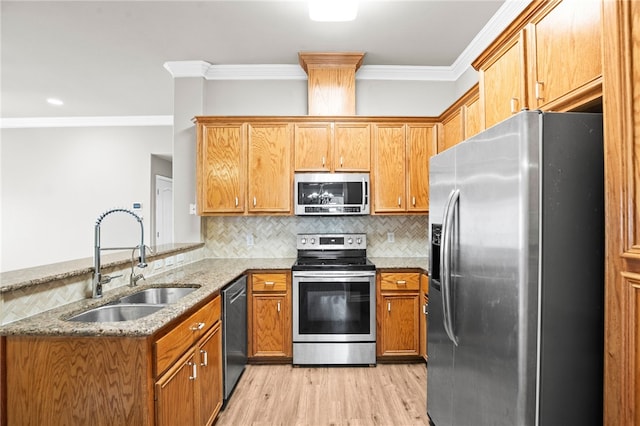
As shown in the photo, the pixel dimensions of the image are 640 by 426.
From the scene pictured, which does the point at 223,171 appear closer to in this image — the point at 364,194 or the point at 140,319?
the point at 364,194

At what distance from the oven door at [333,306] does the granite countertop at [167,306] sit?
0.71 ft

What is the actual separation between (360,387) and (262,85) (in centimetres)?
296

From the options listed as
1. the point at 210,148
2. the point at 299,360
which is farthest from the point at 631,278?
the point at 210,148

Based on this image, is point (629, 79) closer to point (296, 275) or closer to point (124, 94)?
point (296, 275)

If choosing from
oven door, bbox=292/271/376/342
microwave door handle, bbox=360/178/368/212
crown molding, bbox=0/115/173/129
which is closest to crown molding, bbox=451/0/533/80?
microwave door handle, bbox=360/178/368/212

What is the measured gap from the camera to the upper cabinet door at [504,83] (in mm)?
1728

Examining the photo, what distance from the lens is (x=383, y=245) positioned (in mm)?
3566

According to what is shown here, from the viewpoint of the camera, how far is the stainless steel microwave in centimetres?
316

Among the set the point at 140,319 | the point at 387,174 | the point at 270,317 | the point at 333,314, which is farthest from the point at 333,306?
the point at 140,319

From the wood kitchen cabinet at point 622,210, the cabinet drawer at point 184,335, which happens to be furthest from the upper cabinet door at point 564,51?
the cabinet drawer at point 184,335

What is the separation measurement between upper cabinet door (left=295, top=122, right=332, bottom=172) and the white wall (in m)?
3.20

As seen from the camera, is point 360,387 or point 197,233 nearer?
point 360,387

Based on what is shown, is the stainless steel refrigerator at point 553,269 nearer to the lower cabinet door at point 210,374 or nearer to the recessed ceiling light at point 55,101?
the lower cabinet door at point 210,374

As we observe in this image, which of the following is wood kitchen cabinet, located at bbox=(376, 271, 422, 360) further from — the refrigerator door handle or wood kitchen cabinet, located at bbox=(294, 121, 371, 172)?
the refrigerator door handle
